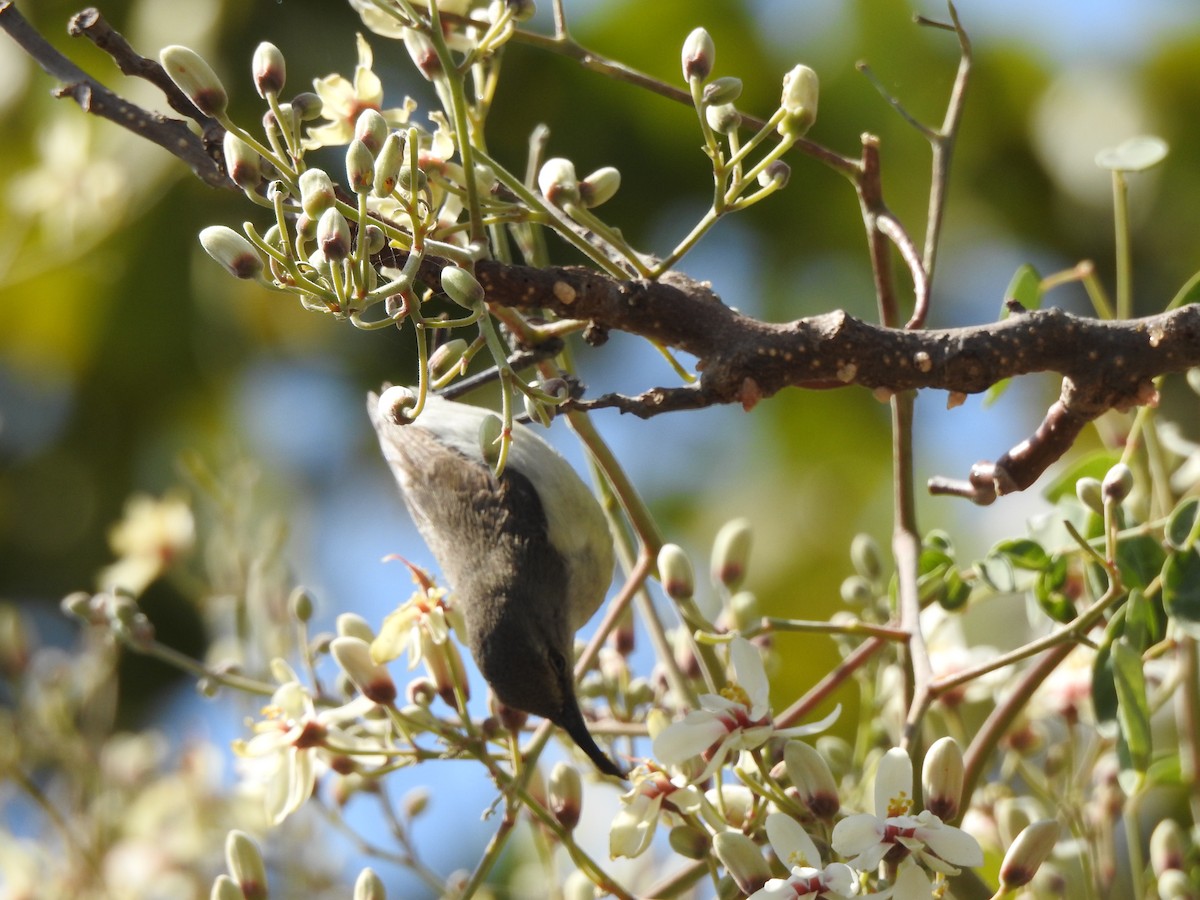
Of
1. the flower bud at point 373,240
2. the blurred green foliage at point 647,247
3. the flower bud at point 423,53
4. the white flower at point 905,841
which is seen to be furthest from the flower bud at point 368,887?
the blurred green foliage at point 647,247

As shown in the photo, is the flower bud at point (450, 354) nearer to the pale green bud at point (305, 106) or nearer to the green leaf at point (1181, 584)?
the pale green bud at point (305, 106)

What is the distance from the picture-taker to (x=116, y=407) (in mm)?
5707

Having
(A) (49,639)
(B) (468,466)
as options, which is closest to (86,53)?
(A) (49,639)

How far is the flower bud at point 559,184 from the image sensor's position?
37.2 inches

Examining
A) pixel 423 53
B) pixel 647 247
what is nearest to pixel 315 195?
pixel 423 53

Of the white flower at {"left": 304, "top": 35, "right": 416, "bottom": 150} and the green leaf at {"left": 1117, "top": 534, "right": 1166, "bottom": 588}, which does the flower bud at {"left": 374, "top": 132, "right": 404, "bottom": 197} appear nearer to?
the white flower at {"left": 304, "top": 35, "right": 416, "bottom": 150}

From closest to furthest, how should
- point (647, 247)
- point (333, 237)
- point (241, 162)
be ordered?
point (333, 237) → point (241, 162) → point (647, 247)

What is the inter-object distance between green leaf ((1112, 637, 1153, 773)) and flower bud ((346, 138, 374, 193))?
0.58m

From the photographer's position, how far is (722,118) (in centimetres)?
90

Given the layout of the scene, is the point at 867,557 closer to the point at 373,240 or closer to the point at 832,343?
the point at 832,343

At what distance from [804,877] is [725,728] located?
4.9 inches

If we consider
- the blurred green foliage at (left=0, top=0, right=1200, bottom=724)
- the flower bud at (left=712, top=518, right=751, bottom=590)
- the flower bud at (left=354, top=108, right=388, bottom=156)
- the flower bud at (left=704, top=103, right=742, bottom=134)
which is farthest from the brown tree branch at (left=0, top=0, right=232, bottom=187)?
the blurred green foliage at (left=0, top=0, right=1200, bottom=724)

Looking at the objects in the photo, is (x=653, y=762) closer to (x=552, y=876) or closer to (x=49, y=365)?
(x=552, y=876)

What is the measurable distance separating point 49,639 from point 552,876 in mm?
4483
